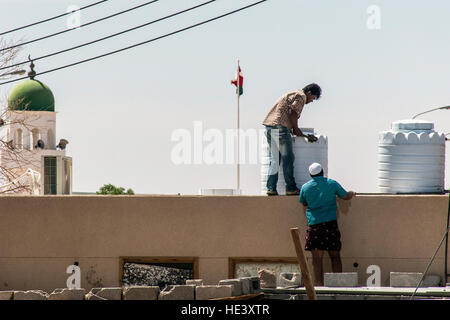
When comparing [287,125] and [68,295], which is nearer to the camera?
[68,295]

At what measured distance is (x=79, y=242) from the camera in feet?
46.2

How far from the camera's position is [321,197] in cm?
1320

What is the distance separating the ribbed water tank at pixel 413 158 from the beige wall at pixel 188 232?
577mm

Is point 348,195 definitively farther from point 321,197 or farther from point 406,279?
point 406,279

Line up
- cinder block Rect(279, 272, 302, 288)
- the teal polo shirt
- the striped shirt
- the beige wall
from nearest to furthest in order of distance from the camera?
cinder block Rect(279, 272, 302, 288) → the teal polo shirt → the beige wall → the striped shirt

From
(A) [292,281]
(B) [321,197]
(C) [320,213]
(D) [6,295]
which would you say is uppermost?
(B) [321,197]

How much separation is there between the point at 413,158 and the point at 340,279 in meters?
2.41

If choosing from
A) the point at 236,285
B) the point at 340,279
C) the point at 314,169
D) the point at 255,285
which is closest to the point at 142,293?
the point at 236,285

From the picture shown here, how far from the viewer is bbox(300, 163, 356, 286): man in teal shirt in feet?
43.4

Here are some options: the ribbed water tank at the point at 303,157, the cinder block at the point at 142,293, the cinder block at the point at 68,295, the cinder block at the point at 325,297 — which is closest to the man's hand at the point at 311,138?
the ribbed water tank at the point at 303,157

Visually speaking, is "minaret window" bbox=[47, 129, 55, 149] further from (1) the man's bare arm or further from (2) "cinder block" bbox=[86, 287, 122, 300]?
(2) "cinder block" bbox=[86, 287, 122, 300]

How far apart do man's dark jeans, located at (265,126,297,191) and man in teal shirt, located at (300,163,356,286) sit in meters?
0.77

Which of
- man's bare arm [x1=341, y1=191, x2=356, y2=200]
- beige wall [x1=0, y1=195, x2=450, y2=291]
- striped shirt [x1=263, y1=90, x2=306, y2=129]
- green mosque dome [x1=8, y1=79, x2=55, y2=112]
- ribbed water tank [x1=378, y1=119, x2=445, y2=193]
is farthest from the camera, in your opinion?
green mosque dome [x1=8, y1=79, x2=55, y2=112]

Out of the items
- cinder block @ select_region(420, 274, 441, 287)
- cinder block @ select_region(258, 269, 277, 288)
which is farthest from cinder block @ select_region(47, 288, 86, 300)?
cinder block @ select_region(420, 274, 441, 287)
